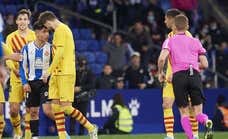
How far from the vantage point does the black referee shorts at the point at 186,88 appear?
16.7 m

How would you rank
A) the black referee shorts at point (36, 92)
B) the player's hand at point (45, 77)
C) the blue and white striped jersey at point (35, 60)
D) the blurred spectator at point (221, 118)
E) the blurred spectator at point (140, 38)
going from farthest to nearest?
the blurred spectator at point (140, 38) → the blurred spectator at point (221, 118) → the black referee shorts at point (36, 92) → the blue and white striped jersey at point (35, 60) → the player's hand at point (45, 77)

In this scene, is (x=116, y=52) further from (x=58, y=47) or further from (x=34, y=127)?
(x=58, y=47)

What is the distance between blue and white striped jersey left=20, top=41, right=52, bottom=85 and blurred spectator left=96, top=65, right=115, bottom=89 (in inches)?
306

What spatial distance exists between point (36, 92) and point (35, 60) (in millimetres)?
642

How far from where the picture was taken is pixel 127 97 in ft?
82.2

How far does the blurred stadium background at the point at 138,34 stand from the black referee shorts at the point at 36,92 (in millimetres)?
7431

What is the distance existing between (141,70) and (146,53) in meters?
2.57

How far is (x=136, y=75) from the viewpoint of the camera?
83.8 feet

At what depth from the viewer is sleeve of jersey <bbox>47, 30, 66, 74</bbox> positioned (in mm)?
16812

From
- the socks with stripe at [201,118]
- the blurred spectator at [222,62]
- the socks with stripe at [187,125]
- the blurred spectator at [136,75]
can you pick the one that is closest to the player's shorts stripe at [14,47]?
the socks with stripe at [187,125]

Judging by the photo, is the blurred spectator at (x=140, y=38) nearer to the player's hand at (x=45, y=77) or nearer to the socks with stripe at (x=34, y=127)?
the socks with stripe at (x=34, y=127)

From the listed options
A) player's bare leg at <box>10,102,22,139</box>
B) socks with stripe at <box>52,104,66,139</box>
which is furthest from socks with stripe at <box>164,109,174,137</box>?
player's bare leg at <box>10,102,22,139</box>

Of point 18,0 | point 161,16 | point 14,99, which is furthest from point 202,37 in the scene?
point 14,99

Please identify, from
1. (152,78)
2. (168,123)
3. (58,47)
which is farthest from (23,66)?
(152,78)
